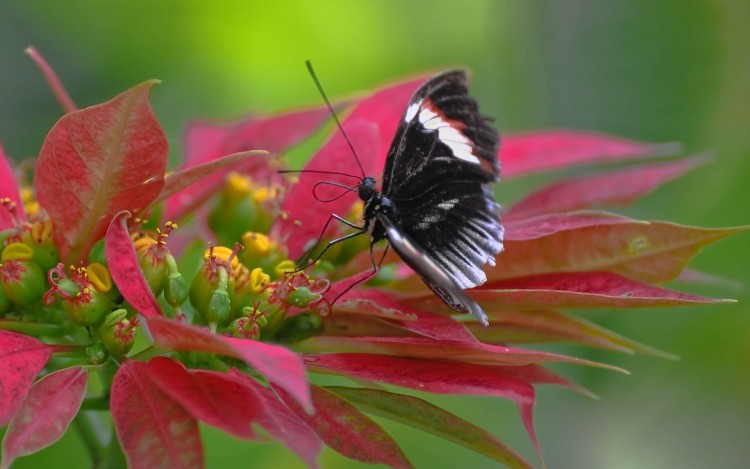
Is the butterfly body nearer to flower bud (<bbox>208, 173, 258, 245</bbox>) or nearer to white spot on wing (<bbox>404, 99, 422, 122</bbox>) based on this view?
white spot on wing (<bbox>404, 99, 422, 122</bbox>)

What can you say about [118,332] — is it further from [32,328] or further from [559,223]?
[559,223]

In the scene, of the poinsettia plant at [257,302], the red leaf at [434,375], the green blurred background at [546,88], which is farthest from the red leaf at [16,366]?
the green blurred background at [546,88]

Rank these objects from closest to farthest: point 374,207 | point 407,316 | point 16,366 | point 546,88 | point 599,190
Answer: point 16,366 < point 407,316 < point 374,207 < point 599,190 < point 546,88

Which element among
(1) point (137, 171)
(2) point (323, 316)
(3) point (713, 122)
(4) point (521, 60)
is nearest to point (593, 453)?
(3) point (713, 122)

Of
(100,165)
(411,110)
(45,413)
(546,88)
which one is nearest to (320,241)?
(411,110)

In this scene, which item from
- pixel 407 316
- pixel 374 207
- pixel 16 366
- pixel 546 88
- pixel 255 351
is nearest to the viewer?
pixel 255 351

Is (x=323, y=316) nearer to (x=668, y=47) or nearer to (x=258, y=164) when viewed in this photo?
(x=258, y=164)

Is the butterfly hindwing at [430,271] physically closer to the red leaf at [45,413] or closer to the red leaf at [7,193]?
the red leaf at [45,413]
